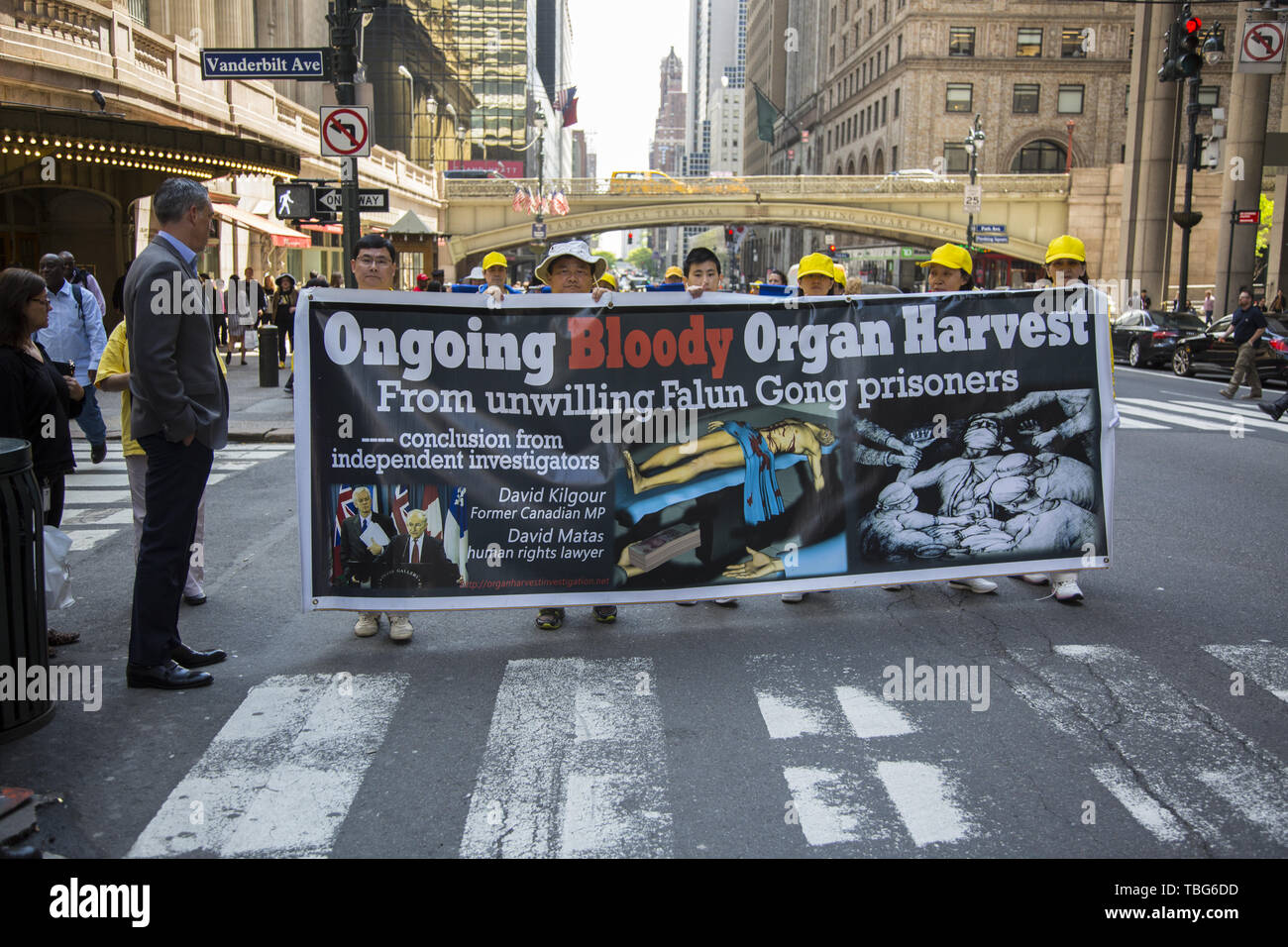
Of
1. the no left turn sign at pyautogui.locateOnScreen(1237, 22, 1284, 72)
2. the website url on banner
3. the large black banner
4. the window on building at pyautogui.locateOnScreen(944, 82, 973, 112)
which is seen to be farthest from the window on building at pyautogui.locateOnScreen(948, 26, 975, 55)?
the website url on banner

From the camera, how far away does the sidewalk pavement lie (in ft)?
45.3

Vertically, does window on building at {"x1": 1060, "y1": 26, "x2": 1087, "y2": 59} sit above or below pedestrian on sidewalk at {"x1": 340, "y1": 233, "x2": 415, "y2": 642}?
above

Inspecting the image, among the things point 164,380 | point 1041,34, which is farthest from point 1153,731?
point 1041,34

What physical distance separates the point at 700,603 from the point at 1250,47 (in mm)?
18281

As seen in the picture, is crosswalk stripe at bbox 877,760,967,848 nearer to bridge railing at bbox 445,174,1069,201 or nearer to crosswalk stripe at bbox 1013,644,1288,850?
crosswalk stripe at bbox 1013,644,1288,850

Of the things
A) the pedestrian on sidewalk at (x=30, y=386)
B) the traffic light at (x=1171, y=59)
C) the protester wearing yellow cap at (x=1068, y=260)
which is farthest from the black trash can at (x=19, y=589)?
the traffic light at (x=1171, y=59)

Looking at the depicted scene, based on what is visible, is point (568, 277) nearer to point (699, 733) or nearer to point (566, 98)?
point (699, 733)

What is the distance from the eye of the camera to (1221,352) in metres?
24.8

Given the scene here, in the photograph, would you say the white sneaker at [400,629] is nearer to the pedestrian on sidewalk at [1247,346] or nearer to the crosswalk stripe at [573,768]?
the crosswalk stripe at [573,768]

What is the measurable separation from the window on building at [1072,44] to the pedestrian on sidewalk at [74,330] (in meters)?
78.8

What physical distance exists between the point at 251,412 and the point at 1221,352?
68.9 ft

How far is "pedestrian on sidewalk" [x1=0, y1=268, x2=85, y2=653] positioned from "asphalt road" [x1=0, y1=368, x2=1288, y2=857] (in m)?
0.99

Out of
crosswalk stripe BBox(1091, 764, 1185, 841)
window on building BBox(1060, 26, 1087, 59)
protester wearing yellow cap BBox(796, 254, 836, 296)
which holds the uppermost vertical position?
window on building BBox(1060, 26, 1087, 59)
